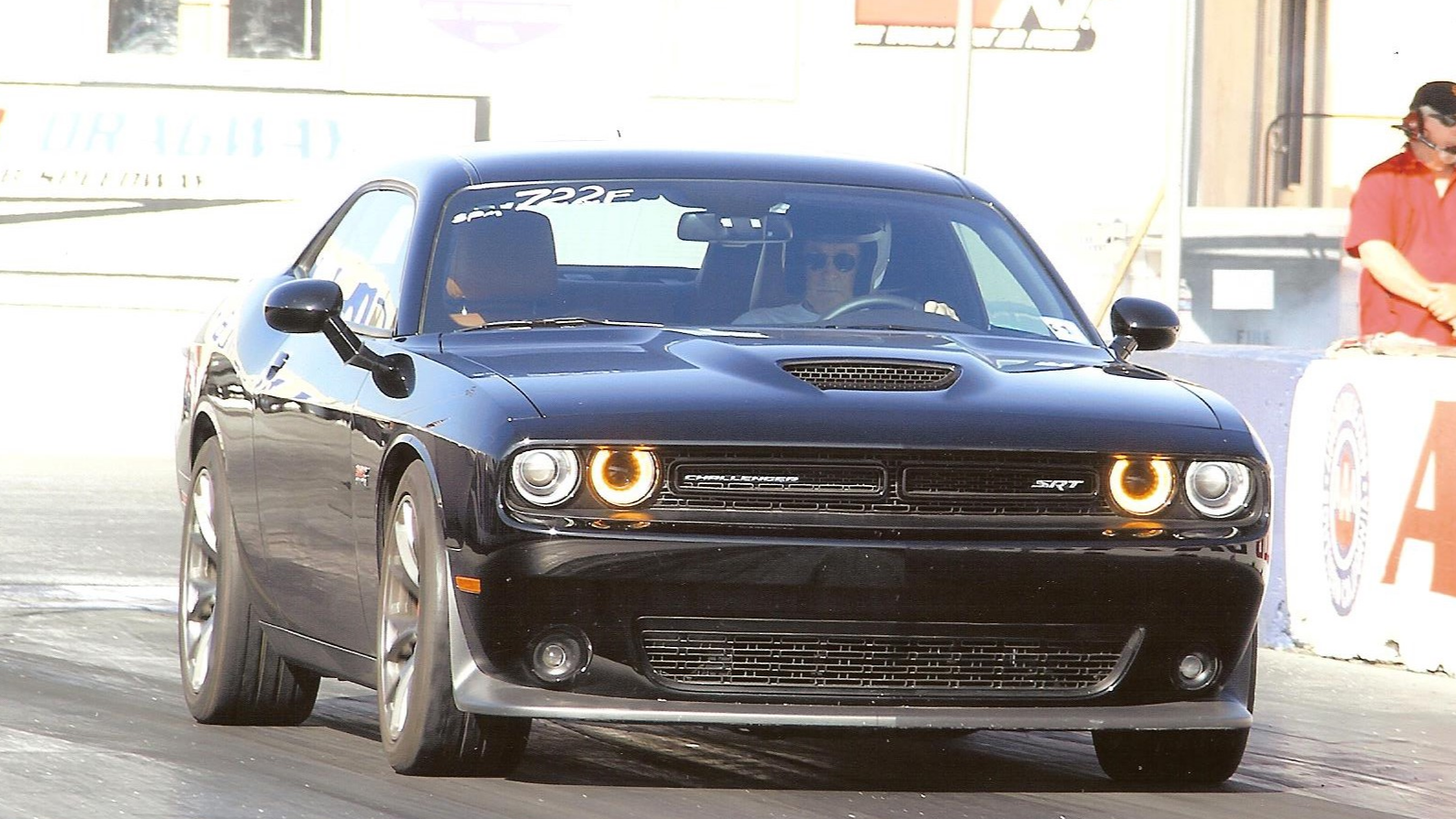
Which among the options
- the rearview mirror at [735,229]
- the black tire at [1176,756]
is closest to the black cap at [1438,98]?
the rearview mirror at [735,229]

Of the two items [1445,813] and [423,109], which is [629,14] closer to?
[423,109]

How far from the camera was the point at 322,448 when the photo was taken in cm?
780

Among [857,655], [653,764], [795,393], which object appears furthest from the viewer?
[653,764]

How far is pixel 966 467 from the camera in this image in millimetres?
6742

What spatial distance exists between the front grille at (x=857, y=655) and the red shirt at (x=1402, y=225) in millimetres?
5020

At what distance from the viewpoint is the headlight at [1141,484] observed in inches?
270

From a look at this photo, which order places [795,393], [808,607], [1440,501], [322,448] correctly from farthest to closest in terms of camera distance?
1. [1440,501]
2. [322,448]
3. [795,393]
4. [808,607]

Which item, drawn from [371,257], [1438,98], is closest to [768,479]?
[371,257]

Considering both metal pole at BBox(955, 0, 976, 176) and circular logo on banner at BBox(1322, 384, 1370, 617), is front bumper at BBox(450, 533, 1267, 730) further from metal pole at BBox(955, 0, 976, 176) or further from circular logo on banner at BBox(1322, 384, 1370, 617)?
metal pole at BBox(955, 0, 976, 176)

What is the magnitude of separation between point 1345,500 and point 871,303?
3857 mm

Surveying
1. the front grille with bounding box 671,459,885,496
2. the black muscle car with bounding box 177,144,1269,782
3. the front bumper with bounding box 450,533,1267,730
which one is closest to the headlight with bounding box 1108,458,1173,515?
the black muscle car with bounding box 177,144,1269,782

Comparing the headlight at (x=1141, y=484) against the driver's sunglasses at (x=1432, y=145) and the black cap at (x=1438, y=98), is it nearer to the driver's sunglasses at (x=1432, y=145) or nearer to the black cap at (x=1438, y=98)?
the black cap at (x=1438, y=98)

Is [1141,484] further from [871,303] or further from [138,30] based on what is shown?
[138,30]

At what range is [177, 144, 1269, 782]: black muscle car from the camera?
6.64m
